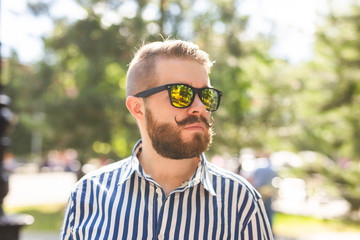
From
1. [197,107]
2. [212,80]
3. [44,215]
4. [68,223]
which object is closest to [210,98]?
[197,107]

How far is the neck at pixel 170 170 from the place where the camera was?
1.94m

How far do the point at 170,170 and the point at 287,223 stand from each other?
1054cm

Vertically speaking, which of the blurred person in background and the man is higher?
the blurred person in background

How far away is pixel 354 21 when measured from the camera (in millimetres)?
9180

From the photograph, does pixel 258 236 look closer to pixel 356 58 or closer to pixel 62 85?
pixel 356 58

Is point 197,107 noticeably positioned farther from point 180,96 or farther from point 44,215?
point 44,215

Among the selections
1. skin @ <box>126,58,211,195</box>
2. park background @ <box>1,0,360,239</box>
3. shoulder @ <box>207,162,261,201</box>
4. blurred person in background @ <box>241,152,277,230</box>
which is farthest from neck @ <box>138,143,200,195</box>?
park background @ <box>1,0,360,239</box>

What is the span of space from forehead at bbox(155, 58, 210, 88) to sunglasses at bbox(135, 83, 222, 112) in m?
0.03

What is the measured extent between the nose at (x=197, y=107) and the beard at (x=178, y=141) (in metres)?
0.03

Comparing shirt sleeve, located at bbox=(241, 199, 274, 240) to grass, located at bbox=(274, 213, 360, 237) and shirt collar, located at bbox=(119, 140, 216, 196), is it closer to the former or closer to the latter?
shirt collar, located at bbox=(119, 140, 216, 196)

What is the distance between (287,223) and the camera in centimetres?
1169

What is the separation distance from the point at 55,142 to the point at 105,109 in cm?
298

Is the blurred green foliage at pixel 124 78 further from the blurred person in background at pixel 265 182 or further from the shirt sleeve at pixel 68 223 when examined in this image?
the shirt sleeve at pixel 68 223

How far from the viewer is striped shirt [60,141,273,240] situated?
1783 mm
